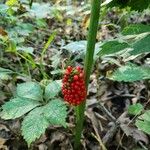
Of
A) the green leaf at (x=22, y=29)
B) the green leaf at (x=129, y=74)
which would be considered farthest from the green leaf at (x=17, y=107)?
the green leaf at (x=22, y=29)

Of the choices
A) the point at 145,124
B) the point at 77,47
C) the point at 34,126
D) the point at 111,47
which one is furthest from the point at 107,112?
the point at 111,47

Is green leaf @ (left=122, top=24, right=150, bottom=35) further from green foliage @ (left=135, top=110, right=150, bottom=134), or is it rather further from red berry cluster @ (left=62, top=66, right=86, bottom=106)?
green foliage @ (left=135, top=110, right=150, bottom=134)

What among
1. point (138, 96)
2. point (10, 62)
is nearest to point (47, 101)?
point (138, 96)

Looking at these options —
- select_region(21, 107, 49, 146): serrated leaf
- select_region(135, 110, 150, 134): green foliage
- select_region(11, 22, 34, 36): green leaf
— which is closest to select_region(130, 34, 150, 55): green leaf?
select_region(135, 110, 150, 134): green foliage

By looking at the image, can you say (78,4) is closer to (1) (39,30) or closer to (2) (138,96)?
(1) (39,30)

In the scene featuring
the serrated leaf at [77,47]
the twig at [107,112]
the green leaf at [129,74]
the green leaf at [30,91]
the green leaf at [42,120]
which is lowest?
the twig at [107,112]

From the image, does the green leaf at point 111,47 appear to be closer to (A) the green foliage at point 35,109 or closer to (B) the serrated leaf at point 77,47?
(A) the green foliage at point 35,109
